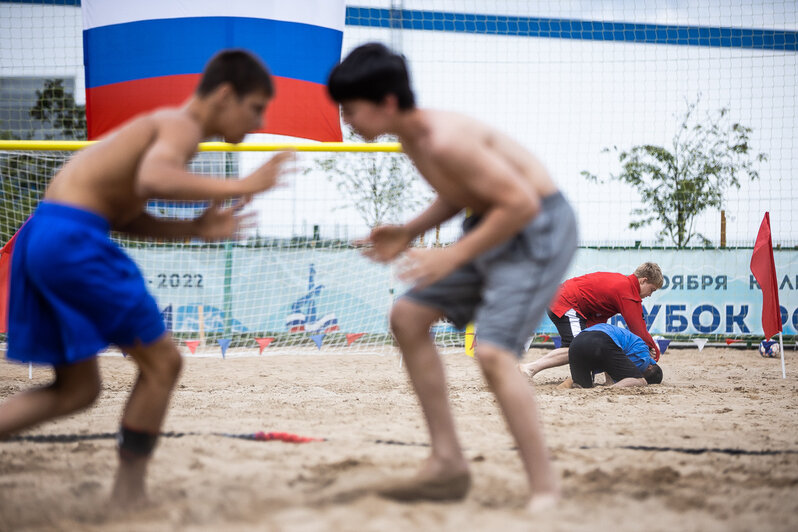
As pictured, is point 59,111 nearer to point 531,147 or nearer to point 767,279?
point 531,147

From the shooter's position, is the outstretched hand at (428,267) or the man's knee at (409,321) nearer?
the outstretched hand at (428,267)

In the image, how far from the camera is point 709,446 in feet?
10.7

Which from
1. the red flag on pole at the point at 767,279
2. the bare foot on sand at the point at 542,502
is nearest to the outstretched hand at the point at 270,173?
the bare foot on sand at the point at 542,502

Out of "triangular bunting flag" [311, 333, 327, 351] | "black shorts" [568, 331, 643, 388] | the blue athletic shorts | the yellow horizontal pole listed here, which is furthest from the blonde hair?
the blue athletic shorts

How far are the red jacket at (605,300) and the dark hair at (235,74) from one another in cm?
448

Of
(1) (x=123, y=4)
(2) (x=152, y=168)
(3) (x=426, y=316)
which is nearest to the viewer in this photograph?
(2) (x=152, y=168)

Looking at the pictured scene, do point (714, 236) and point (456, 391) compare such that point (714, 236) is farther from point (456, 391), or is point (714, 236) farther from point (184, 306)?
point (184, 306)

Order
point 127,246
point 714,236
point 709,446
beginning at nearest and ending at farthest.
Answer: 1. point 709,446
2. point 127,246
3. point 714,236

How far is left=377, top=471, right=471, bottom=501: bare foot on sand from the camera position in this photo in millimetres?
2236

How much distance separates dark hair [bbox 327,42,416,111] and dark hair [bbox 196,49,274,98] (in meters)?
0.27

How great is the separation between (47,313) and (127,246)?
779 cm

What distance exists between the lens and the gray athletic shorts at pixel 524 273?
7.00 ft

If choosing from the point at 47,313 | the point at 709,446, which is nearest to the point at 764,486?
the point at 709,446

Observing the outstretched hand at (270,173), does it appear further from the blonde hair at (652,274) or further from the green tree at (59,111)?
the green tree at (59,111)
